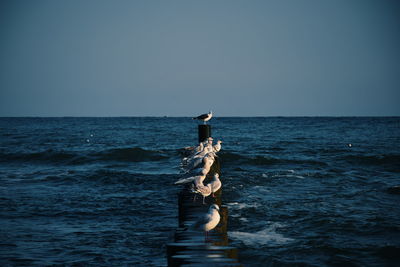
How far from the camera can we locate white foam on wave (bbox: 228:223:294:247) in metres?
7.50

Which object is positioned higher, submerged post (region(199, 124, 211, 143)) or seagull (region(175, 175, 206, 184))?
submerged post (region(199, 124, 211, 143))

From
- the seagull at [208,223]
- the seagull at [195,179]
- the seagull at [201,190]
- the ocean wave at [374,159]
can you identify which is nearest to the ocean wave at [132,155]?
the ocean wave at [374,159]

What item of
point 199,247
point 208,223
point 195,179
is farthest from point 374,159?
point 199,247

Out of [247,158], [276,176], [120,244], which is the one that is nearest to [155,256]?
[120,244]

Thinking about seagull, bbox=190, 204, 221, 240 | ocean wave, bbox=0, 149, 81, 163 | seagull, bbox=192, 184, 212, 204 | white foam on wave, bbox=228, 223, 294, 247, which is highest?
seagull, bbox=192, 184, 212, 204

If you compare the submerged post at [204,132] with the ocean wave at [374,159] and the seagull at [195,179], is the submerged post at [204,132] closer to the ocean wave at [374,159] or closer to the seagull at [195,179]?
the seagull at [195,179]

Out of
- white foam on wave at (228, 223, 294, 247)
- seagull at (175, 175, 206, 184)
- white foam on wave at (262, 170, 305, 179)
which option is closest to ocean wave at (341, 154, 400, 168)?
white foam on wave at (262, 170, 305, 179)

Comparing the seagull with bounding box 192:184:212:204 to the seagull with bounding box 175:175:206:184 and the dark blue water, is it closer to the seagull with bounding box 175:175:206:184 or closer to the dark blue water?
the seagull with bounding box 175:175:206:184

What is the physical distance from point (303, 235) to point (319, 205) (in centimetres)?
296

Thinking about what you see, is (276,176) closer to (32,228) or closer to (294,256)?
(294,256)

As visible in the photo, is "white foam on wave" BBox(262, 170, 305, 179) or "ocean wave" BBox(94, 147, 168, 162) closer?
"white foam on wave" BBox(262, 170, 305, 179)

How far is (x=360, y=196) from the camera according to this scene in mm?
12086

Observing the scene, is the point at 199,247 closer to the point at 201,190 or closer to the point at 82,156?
the point at 201,190

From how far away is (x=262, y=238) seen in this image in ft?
25.6
